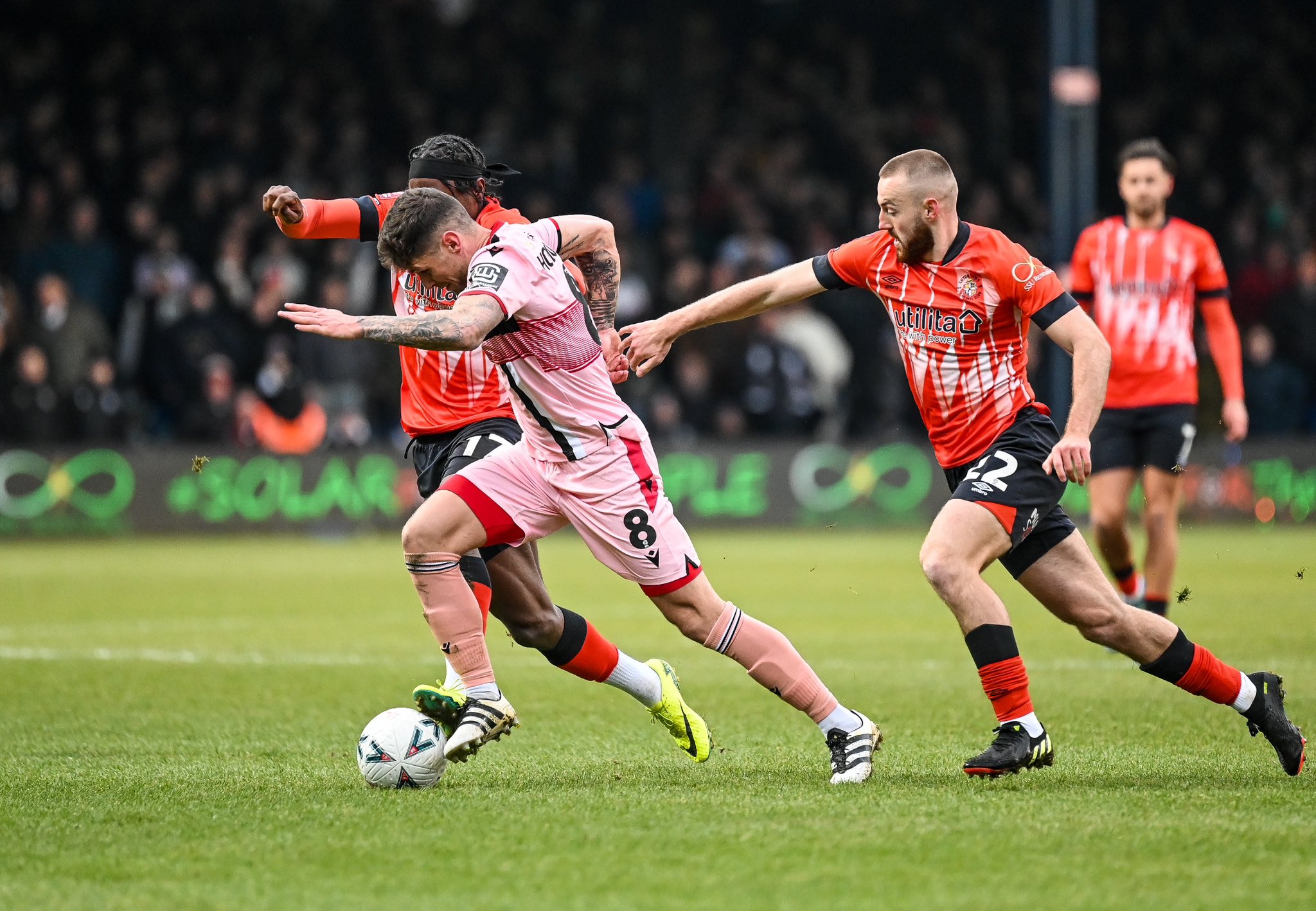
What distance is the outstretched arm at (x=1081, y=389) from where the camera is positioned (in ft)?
17.4

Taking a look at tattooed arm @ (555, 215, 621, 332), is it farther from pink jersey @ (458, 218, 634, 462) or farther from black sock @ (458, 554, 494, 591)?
black sock @ (458, 554, 494, 591)

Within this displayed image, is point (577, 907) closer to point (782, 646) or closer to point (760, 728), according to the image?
point (782, 646)

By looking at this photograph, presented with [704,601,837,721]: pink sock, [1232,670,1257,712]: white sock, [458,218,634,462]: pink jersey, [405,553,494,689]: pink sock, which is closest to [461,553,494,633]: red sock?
[405,553,494,689]: pink sock

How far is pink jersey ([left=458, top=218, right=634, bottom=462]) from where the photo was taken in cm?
546

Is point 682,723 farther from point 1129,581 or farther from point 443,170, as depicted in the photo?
point 1129,581

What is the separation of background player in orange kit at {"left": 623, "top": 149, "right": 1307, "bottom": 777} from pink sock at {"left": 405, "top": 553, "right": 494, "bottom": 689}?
0.96 m

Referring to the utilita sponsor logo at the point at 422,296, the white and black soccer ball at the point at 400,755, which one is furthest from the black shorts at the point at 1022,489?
the utilita sponsor logo at the point at 422,296

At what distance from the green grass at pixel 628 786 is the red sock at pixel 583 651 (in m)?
0.30

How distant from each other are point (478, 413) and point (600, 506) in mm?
1155

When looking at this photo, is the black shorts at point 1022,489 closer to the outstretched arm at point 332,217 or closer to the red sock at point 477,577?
the red sock at point 477,577

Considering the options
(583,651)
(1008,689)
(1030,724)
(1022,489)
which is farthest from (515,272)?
(1030,724)

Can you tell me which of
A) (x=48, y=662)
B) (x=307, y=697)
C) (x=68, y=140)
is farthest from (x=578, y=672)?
(x=68, y=140)

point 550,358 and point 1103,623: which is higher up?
point 550,358

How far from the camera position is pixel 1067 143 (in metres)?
19.5
